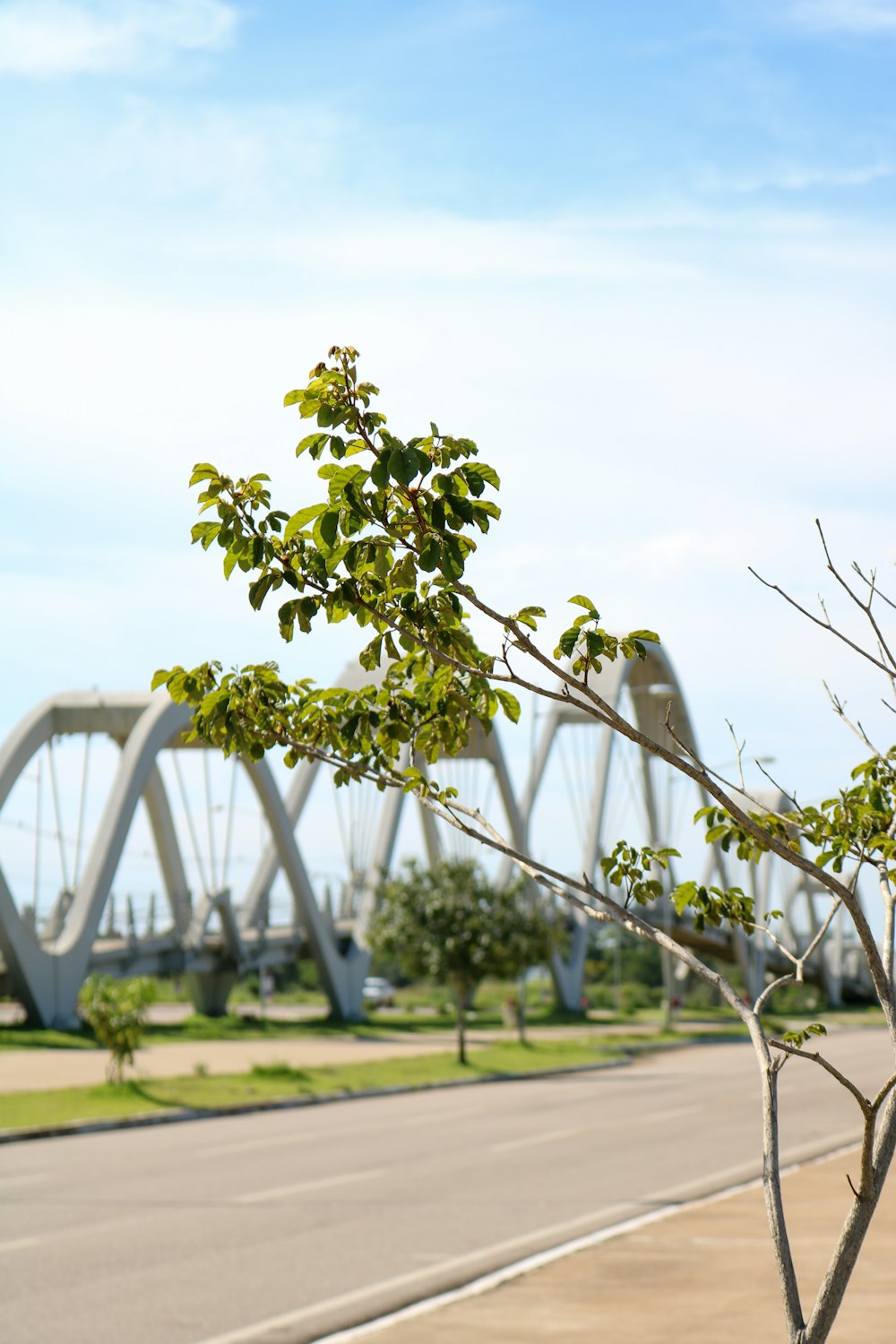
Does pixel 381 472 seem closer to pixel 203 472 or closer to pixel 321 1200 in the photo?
pixel 203 472

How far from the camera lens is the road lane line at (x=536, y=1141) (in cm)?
1862

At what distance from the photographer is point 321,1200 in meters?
14.3

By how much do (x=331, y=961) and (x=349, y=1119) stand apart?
1190 inches

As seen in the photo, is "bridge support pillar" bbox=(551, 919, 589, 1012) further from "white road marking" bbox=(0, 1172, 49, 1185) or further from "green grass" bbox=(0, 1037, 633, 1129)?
"white road marking" bbox=(0, 1172, 49, 1185)

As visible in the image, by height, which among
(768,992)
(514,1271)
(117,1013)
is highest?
(768,992)

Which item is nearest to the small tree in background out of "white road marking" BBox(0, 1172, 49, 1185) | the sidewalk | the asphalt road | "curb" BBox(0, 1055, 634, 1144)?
"curb" BBox(0, 1055, 634, 1144)

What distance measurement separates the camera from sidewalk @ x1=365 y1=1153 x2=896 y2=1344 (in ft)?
28.0

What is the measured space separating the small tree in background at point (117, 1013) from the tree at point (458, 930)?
40.3 ft

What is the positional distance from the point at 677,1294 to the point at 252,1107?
15.0 meters

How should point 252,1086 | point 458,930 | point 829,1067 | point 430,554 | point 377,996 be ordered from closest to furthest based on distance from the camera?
point 430,554 < point 829,1067 < point 252,1086 < point 458,930 < point 377,996

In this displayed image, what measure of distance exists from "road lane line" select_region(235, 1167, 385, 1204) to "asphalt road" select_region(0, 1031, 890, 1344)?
1.6 inches

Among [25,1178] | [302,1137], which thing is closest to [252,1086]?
[302,1137]

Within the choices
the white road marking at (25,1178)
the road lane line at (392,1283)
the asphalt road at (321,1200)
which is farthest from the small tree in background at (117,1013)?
the road lane line at (392,1283)

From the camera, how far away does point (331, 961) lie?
5241cm
